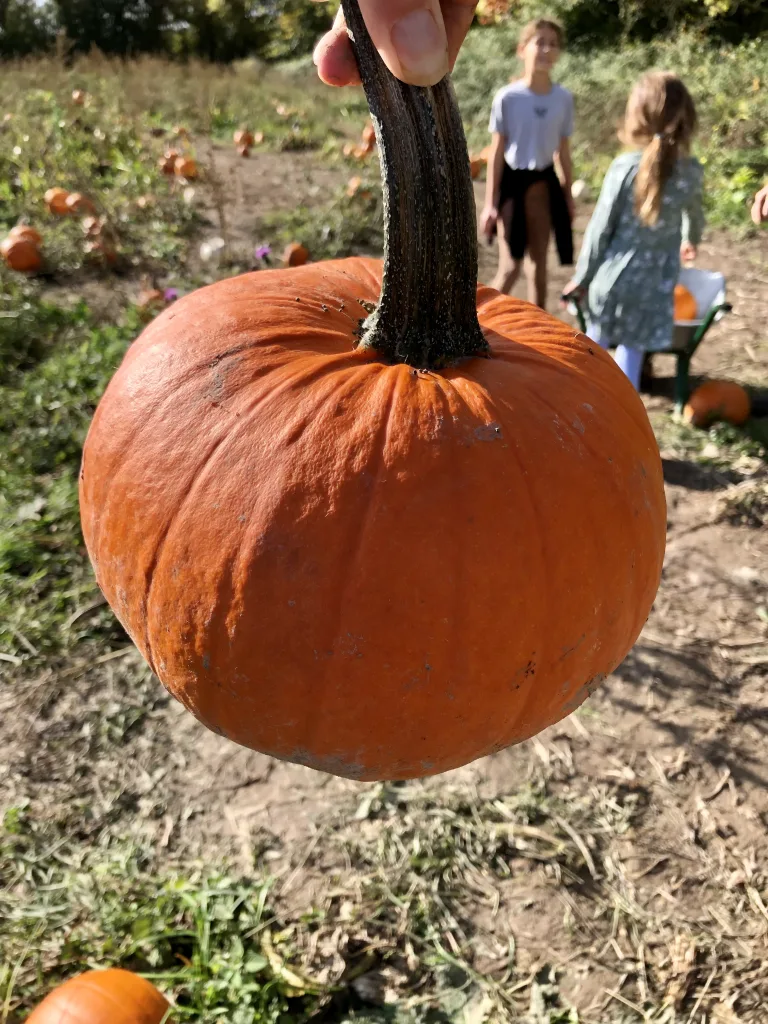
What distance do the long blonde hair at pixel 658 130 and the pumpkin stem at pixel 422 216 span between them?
10.9 feet

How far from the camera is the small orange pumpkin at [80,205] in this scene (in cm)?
573

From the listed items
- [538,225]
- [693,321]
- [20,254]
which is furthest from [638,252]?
[20,254]

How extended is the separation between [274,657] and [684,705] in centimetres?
210

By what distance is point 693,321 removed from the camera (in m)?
4.61

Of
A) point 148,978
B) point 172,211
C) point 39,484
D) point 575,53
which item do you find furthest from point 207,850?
point 575,53

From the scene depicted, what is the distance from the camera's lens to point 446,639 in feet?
3.15

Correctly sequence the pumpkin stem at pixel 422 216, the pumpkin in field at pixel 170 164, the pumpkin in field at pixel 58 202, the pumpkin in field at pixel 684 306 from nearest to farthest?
the pumpkin stem at pixel 422 216 < the pumpkin in field at pixel 684 306 < the pumpkin in field at pixel 58 202 < the pumpkin in field at pixel 170 164

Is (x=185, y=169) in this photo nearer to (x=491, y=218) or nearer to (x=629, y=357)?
(x=491, y=218)

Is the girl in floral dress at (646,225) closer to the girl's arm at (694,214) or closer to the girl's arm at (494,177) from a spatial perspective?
the girl's arm at (694,214)

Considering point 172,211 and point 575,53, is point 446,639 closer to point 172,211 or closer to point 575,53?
point 172,211

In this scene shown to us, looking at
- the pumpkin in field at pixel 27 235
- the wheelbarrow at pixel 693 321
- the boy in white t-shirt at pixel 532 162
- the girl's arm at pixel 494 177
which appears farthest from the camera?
the pumpkin in field at pixel 27 235

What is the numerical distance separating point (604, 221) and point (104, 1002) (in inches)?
161

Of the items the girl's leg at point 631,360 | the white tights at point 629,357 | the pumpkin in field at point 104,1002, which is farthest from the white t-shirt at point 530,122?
the pumpkin in field at point 104,1002

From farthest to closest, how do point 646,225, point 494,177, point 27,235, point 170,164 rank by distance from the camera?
point 170,164, point 27,235, point 494,177, point 646,225
